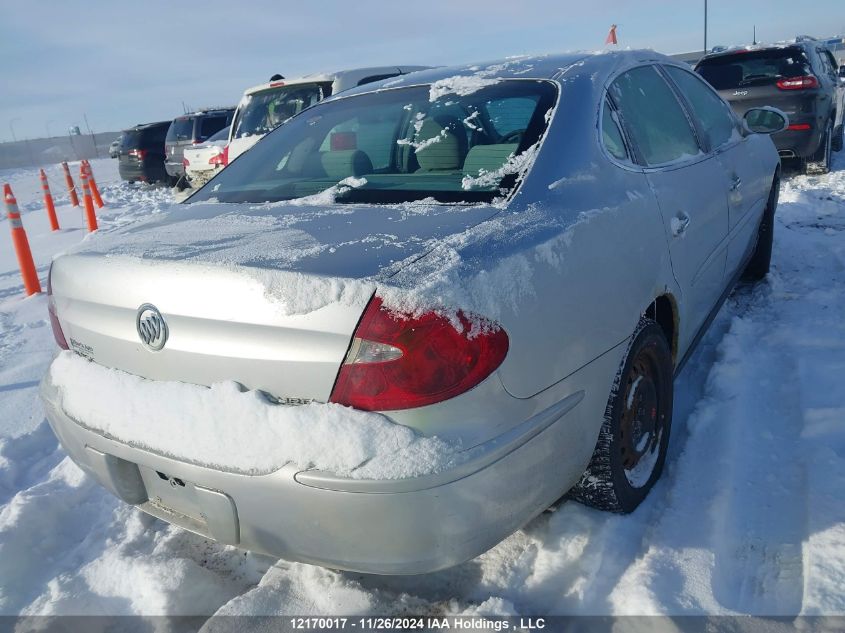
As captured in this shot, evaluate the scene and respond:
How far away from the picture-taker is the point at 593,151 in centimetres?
230

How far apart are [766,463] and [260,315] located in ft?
6.59

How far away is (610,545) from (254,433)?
4.05 ft

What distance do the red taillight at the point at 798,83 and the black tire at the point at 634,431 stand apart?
24.7 feet

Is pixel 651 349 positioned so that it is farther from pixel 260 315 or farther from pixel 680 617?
pixel 260 315

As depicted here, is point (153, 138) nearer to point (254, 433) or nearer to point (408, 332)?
point (254, 433)

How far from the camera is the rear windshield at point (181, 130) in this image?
47.5 feet

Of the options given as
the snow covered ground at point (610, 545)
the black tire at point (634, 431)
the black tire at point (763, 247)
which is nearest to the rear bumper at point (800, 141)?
the black tire at point (763, 247)

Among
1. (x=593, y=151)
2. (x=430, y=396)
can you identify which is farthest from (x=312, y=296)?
(x=593, y=151)

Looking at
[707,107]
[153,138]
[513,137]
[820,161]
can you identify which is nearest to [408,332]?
[513,137]

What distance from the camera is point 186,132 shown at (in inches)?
572

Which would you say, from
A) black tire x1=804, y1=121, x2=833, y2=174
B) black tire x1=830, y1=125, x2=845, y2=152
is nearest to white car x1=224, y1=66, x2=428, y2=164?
black tire x1=804, y1=121, x2=833, y2=174

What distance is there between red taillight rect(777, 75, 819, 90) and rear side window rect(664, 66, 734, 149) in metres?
5.47

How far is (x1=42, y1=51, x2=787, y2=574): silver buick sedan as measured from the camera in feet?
5.18

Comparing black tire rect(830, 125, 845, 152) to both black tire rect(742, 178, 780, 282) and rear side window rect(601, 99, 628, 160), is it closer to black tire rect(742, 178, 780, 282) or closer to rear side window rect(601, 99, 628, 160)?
black tire rect(742, 178, 780, 282)
